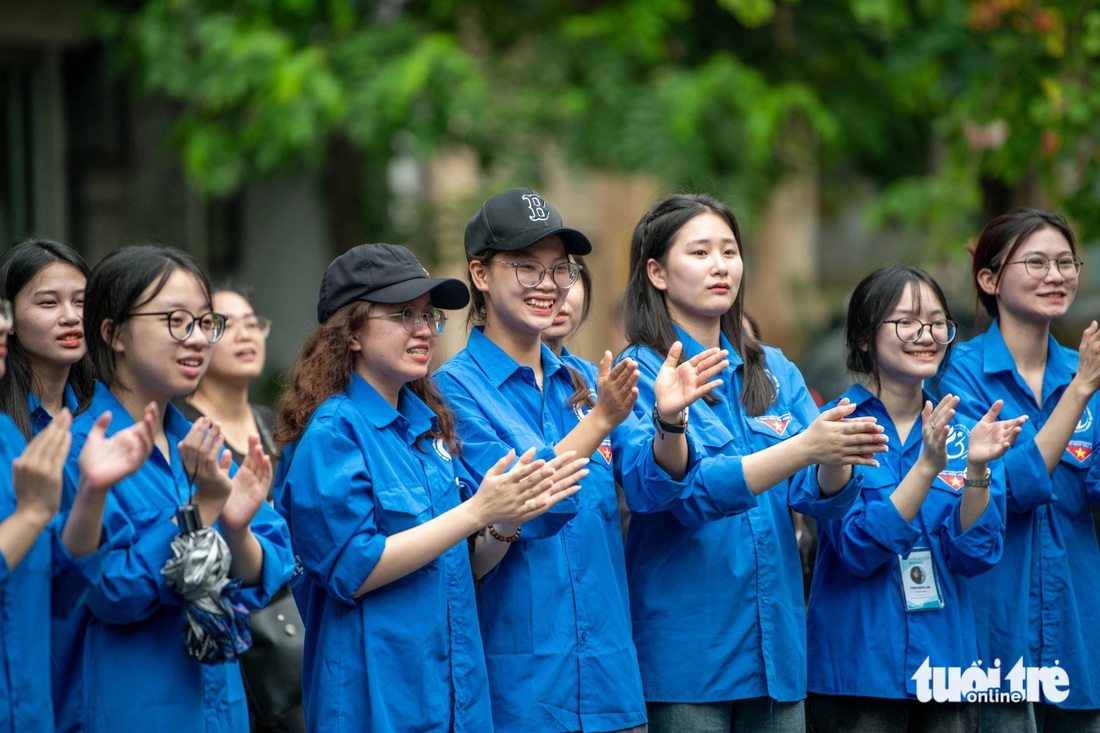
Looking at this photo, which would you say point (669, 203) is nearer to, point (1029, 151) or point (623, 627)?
point (623, 627)

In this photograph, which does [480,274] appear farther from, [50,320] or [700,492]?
[50,320]

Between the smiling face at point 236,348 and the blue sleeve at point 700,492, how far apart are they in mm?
2061

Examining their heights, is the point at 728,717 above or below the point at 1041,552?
below

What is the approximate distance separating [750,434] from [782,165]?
6.29 m

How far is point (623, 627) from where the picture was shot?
3.64 metres

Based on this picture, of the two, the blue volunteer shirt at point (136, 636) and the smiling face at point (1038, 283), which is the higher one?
the smiling face at point (1038, 283)

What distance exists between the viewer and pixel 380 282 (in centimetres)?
354

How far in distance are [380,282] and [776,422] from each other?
1.31 m

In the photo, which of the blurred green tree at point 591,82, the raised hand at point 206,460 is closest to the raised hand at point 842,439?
the raised hand at point 206,460

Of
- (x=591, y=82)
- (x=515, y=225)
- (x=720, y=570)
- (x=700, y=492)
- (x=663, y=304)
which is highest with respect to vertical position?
(x=591, y=82)

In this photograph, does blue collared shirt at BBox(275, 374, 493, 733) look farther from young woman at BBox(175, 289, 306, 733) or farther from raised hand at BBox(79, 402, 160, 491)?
young woman at BBox(175, 289, 306, 733)

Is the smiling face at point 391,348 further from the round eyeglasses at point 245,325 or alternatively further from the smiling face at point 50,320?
the round eyeglasses at point 245,325

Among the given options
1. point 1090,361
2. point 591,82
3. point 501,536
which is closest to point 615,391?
point 501,536

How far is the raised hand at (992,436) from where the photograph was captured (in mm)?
3832
